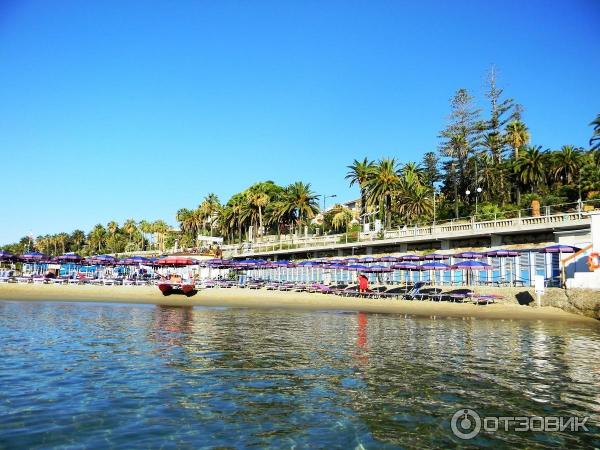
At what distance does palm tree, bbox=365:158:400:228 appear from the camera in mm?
66494

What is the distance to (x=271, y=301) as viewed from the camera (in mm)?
41531

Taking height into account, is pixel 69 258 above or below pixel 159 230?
below

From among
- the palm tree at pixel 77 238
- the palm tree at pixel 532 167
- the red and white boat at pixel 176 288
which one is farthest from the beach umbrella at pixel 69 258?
the palm tree at pixel 77 238

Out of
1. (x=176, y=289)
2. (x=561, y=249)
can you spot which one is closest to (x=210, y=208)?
(x=176, y=289)

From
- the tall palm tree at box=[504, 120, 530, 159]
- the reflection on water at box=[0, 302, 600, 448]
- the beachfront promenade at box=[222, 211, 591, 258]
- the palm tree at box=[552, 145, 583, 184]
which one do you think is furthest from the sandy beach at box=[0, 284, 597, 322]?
the tall palm tree at box=[504, 120, 530, 159]

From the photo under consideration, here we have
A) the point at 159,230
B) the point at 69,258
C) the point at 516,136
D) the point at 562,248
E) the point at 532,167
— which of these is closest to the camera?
the point at 562,248

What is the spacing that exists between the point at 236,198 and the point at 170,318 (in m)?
89.6

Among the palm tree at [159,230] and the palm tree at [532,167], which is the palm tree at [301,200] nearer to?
the palm tree at [532,167]

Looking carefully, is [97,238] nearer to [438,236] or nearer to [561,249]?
[438,236]

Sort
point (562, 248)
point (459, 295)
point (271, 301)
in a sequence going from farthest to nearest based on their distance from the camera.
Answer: point (271, 301) → point (459, 295) → point (562, 248)

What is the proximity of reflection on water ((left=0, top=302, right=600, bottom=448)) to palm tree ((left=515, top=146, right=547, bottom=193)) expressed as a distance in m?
53.1

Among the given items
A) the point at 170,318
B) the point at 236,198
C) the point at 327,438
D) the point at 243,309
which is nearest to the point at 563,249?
the point at 243,309

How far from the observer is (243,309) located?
36.3 m

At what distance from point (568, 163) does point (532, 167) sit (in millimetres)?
6426
